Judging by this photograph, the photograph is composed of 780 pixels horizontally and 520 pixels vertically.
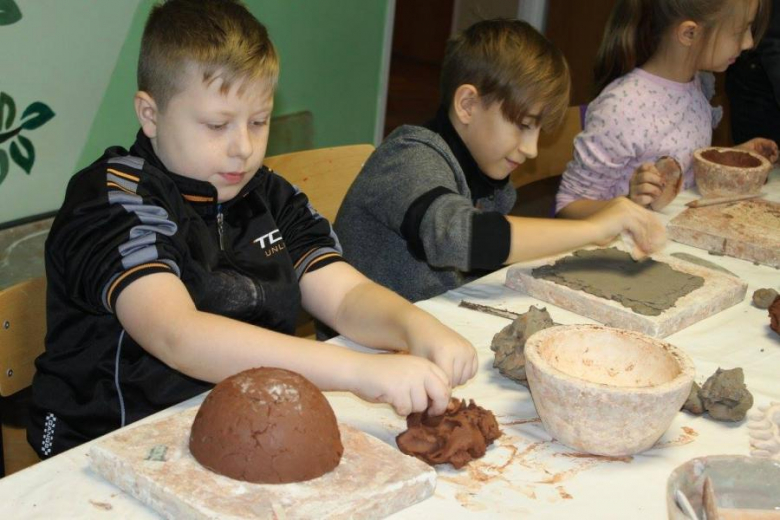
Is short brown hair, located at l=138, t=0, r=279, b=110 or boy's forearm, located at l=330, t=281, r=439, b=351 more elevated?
short brown hair, located at l=138, t=0, r=279, b=110

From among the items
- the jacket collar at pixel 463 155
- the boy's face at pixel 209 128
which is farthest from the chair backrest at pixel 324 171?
the boy's face at pixel 209 128

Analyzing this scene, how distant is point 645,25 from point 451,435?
1706 mm

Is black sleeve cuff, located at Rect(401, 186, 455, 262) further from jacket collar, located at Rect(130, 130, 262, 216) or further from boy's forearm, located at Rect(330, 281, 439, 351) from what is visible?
jacket collar, located at Rect(130, 130, 262, 216)

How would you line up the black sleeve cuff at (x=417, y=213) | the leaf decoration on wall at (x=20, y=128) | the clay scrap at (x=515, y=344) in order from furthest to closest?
the leaf decoration on wall at (x=20, y=128) → the black sleeve cuff at (x=417, y=213) → the clay scrap at (x=515, y=344)

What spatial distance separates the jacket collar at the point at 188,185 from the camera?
4.60ft

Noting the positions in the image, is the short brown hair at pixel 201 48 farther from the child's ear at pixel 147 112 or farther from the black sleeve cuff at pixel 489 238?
the black sleeve cuff at pixel 489 238

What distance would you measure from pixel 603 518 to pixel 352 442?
279mm

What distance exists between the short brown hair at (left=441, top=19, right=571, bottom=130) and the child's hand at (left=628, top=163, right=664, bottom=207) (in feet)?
0.85

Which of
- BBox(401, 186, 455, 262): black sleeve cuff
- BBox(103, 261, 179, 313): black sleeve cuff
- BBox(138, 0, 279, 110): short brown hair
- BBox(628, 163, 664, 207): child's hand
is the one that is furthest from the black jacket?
BBox(628, 163, 664, 207): child's hand

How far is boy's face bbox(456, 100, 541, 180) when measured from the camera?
1.94 m

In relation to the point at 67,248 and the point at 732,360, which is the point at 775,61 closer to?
the point at 732,360

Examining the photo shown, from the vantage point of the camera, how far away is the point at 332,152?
83.4 inches

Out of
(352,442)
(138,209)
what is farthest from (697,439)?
(138,209)

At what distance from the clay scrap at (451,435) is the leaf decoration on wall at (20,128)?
69.6 inches
